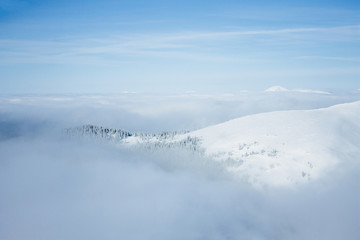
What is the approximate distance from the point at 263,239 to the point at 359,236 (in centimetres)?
6066

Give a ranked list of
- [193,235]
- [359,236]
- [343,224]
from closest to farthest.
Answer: [359,236]
[343,224]
[193,235]

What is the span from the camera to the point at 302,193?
19462 centimetres

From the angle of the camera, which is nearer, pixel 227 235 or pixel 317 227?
pixel 317 227

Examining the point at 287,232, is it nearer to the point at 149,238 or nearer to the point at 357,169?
the point at 357,169

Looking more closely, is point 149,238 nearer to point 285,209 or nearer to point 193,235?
point 193,235

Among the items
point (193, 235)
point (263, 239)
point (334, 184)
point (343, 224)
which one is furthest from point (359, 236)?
point (193, 235)

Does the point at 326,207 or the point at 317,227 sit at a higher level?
the point at 326,207

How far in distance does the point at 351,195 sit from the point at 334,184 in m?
12.2

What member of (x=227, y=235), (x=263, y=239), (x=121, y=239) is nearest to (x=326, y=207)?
(x=263, y=239)

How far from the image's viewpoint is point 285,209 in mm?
196750

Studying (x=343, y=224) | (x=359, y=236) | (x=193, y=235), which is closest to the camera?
(x=359, y=236)

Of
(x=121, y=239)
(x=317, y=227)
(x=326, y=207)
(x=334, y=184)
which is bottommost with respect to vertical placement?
(x=121, y=239)

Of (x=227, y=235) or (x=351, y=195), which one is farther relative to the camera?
(x=227, y=235)

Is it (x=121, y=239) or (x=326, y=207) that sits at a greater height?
(x=326, y=207)
